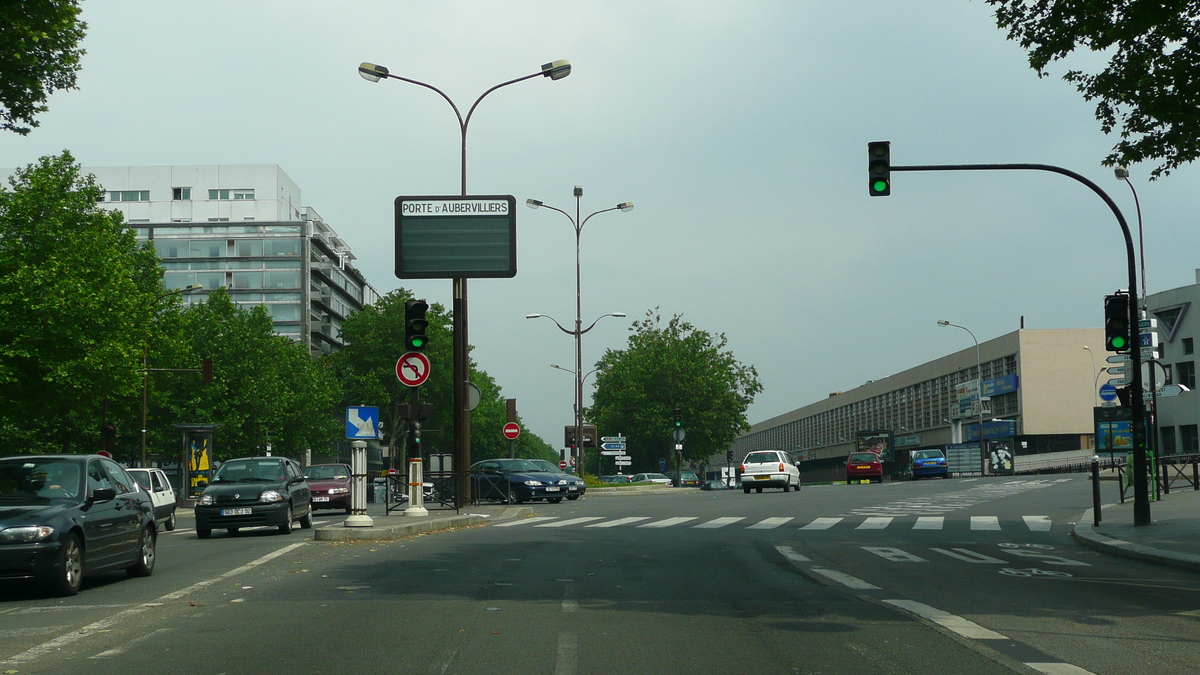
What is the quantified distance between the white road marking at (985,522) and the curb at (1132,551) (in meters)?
2.05

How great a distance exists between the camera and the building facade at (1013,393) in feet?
271

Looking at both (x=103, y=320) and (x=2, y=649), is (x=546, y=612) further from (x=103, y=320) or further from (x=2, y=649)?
(x=103, y=320)

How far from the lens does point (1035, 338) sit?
274ft

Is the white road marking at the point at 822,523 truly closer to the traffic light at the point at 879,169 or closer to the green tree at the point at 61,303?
the traffic light at the point at 879,169

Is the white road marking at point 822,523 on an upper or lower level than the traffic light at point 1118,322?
lower

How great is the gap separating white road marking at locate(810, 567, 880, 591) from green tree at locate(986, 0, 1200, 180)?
279 inches

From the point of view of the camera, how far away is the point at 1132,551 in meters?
14.3

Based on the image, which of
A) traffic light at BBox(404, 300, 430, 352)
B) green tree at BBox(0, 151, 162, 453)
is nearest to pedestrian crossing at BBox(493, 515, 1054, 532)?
traffic light at BBox(404, 300, 430, 352)

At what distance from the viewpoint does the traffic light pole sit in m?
18.0

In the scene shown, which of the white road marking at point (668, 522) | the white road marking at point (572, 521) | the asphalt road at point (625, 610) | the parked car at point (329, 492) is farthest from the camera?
the parked car at point (329, 492)

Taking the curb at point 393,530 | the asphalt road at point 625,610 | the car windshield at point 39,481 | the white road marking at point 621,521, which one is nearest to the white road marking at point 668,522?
the white road marking at point 621,521

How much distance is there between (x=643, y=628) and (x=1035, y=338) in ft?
267

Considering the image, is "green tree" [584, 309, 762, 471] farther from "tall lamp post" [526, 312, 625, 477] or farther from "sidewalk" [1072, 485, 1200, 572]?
"sidewalk" [1072, 485, 1200, 572]

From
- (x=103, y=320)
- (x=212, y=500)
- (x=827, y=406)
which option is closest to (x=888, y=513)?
(x=212, y=500)
